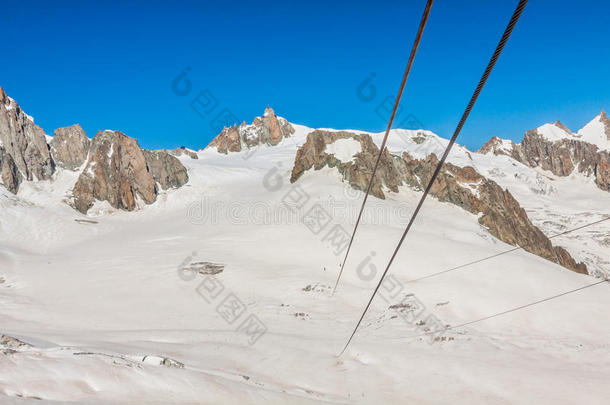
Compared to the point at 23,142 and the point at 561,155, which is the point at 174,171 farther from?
the point at 561,155

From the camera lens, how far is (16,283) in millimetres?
27531

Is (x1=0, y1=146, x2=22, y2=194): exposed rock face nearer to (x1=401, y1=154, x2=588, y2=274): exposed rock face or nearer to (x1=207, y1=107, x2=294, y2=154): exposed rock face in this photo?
(x1=401, y1=154, x2=588, y2=274): exposed rock face

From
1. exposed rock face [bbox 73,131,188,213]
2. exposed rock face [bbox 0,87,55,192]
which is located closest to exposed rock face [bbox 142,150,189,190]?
exposed rock face [bbox 73,131,188,213]

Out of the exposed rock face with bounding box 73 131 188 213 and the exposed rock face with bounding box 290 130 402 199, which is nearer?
the exposed rock face with bounding box 290 130 402 199

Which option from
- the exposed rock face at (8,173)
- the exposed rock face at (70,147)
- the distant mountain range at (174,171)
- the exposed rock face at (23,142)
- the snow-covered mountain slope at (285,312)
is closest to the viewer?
the snow-covered mountain slope at (285,312)

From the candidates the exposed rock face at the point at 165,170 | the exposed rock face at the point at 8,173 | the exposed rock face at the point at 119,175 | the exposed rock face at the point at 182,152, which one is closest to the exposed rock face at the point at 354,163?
the exposed rock face at the point at 165,170

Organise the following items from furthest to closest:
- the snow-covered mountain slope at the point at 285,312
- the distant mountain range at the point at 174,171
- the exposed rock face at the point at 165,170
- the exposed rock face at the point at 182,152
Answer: the exposed rock face at the point at 182,152 → the exposed rock face at the point at 165,170 → the distant mountain range at the point at 174,171 → the snow-covered mountain slope at the point at 285,312

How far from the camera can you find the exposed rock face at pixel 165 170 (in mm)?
74062

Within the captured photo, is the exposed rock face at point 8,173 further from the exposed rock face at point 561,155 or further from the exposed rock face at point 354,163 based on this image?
the exposed rock face at point 561,155

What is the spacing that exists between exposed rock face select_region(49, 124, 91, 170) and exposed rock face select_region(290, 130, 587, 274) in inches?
1825

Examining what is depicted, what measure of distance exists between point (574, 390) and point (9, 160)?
7948 centimetres

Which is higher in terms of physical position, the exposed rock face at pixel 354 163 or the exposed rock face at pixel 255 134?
the exposed rock face at pixel 255 134

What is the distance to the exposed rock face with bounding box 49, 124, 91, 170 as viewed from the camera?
74688mm

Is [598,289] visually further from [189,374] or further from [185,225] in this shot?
[185,225]
